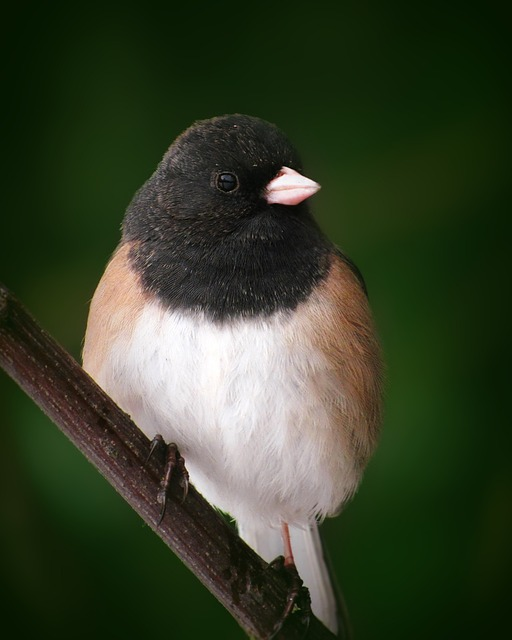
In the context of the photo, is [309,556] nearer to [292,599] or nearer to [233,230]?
[292,599]

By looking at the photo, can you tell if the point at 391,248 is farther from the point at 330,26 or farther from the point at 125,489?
the point at 125,489

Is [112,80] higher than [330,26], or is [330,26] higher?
[112,80]

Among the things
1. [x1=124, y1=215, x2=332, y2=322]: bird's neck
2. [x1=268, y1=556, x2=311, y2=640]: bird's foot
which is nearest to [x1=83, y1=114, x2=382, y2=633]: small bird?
[x1=124, y1=215, x2=332, y2=322]: bird's neck

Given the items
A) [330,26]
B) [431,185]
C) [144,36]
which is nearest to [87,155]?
[144,36]

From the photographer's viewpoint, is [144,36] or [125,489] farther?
[144,36]

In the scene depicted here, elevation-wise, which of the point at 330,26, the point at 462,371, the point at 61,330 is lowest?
the point at 462,371

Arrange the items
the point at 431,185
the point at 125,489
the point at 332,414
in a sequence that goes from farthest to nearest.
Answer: the point at 431,185 < the point at 332,414 < the point at 125,489

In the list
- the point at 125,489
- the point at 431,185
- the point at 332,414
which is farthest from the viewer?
the point at 431,185

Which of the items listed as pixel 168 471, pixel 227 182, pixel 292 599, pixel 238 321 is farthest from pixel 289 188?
pixel 292 599
